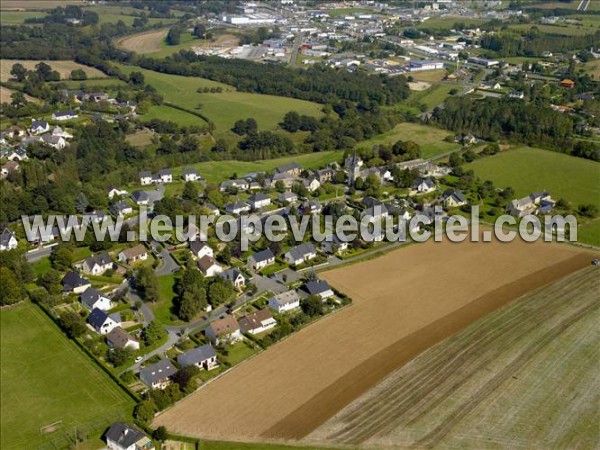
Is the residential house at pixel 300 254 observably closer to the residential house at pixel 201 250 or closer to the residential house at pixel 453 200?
the residential house at pixel 201 250

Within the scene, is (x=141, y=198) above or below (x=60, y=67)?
below

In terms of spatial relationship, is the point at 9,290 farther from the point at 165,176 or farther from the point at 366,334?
the point at 165,176

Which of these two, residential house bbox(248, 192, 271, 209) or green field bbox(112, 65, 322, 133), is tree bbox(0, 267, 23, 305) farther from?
green field bbox(112, 65, 322, 133)

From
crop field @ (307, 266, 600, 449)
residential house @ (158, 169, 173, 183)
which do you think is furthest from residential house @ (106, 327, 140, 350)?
residential house @ (158, 169, 173, 183)

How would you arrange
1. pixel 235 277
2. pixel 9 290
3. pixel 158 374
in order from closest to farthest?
pixel 158 374
pixel 9 290
pixel 235 277

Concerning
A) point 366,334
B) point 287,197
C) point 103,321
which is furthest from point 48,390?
point 287,197

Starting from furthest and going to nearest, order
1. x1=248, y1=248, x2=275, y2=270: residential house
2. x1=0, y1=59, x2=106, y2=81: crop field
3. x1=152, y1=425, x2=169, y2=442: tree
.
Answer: x1=0, y1=59, x2=106, y2=81: crop field, x1=248, y1=248, x2=275, y2=270: residential house, x1=152, y1=425, x2=169, y2=442: tree

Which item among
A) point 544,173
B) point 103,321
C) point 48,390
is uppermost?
point 544,173
